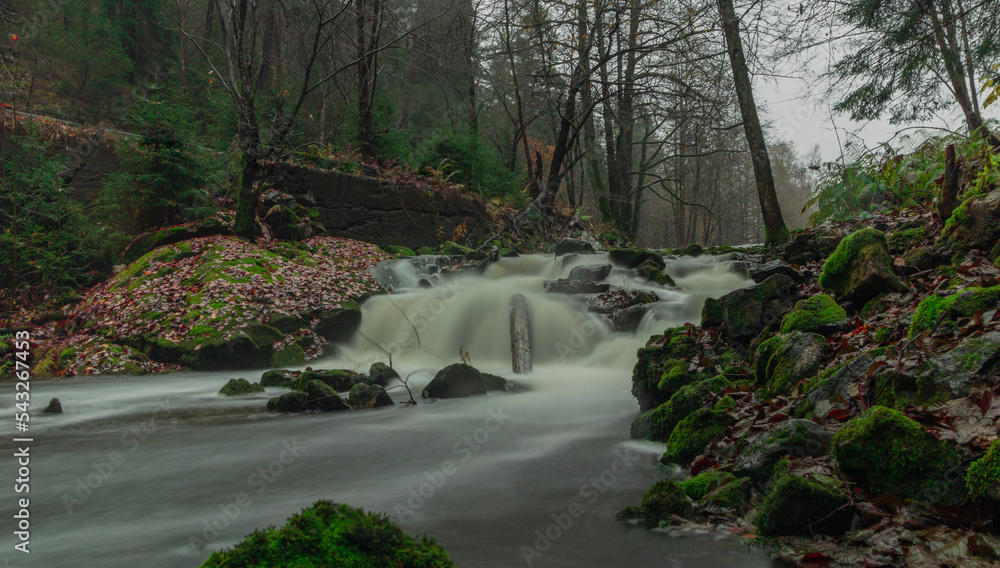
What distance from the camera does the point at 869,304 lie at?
4652mm

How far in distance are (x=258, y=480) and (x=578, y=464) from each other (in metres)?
2.56

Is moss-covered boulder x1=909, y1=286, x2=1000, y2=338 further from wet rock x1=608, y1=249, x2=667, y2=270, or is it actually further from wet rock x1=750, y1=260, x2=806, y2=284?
wet rock x1=608, y1=249, x2=667, y2=270

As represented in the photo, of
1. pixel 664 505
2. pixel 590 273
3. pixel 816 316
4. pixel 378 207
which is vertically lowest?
pixel 664 505

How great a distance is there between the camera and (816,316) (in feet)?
15.0

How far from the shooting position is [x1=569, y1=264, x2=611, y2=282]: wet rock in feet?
38.5

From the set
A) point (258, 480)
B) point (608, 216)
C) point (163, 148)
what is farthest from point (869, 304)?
point (608, 216)

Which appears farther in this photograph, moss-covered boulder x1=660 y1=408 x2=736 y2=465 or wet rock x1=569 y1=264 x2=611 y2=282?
wet rock x1=569 y1=264 x2=611 y2=282

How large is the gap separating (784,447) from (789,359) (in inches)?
50.2

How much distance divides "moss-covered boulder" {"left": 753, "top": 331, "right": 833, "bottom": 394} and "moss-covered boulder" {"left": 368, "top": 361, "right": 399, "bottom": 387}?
16.3 ft

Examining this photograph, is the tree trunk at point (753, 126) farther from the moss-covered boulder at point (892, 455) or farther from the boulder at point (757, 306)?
the moss-covered boulder at point (892, 455)

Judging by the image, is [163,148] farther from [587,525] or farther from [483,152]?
[587,525]

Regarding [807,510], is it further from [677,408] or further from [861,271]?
[861,271]

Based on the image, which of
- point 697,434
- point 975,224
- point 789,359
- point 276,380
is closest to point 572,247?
point 276,380

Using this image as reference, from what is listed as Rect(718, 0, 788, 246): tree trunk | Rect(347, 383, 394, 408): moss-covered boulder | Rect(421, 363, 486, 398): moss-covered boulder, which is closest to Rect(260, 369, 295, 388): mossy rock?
Rect(347, 383, 394, 408): moss-covered boulder
